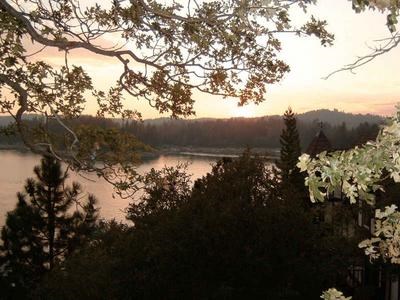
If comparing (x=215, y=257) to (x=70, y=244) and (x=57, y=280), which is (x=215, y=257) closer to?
(x=57, y=280)

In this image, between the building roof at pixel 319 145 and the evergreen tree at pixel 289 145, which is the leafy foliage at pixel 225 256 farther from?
the evergreen tree at pixel 289 145

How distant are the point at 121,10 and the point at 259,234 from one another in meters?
8.80

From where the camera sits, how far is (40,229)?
94.4 ft

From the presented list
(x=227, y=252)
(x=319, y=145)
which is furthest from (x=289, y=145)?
(x=227, y=252)

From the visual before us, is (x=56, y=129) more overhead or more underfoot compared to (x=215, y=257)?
more overhead

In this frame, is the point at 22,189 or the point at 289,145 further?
the point at 22,189

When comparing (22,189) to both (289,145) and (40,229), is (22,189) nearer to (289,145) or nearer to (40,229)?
(40,229)

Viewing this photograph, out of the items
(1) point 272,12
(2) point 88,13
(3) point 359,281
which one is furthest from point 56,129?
(3) point 359,281

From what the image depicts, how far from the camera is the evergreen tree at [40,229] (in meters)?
27.4

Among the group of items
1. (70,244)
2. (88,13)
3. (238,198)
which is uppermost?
(88,13)

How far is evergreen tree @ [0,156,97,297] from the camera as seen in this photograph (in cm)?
2742

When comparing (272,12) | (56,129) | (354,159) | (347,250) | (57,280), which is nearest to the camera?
(354,159)

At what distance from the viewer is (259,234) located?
1414 centimetres

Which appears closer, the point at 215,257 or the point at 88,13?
the point at 88,13
